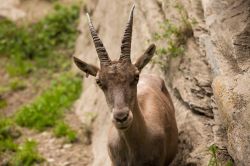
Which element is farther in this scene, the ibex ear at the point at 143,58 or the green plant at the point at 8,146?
the green plant at the point at 8,146

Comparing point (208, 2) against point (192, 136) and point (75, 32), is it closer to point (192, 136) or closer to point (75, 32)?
point (192, 136)

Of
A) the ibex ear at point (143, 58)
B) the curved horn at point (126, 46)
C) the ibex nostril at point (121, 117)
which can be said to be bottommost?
the ibex nostril at point (121, 117)

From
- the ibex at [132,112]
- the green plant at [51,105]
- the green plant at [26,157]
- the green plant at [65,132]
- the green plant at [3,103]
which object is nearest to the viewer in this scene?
the ibex at [132,112]

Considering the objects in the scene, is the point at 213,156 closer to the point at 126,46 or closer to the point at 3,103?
the point at 126,46

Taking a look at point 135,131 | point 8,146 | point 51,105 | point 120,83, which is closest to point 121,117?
point 120,83

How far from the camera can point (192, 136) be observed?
376 inches

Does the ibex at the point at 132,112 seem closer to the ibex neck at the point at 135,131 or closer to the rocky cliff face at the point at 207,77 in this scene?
the ibex neck at the point at 135,131

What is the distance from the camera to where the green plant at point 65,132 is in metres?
13.0

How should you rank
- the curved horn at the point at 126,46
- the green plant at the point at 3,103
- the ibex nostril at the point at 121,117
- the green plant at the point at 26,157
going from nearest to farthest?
the ibex nostril at the point at 121,117 → the curved horn at the point at 126,46 → the green plant at the point at 26,157 → the green plant at the point at 3,103

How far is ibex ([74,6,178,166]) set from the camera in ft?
25.8

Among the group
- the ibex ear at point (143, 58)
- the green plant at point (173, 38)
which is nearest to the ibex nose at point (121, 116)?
the ibex ear at point (143, 58)

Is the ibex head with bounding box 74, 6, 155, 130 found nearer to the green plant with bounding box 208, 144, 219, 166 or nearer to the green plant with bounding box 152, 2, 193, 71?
the green plant with bounding box 208, 144, 219, 166

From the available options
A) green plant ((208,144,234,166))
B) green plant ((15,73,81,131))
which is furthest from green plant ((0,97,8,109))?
green plant ((208,144,234,166))

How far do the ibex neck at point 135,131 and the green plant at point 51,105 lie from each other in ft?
18.3
